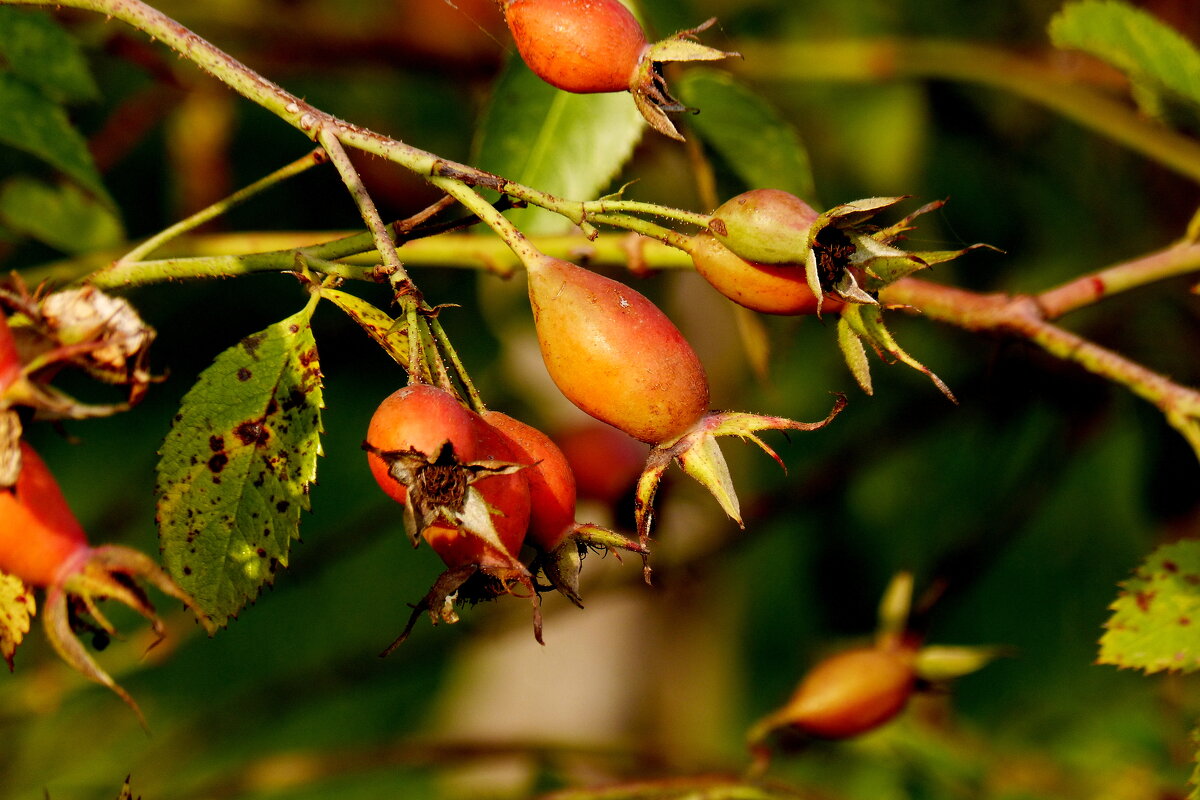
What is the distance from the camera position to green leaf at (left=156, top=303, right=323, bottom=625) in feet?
2.57

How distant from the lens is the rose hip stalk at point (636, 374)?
745mm

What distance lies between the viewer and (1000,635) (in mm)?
2340

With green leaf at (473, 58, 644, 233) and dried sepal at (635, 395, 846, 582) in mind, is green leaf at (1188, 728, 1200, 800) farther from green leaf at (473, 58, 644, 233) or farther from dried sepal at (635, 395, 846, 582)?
green leaf at (473, 58, 644, 233)

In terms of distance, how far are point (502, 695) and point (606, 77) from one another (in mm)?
2475

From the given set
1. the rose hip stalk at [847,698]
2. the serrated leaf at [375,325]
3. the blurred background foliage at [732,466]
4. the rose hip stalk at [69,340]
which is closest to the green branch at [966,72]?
the blurred background foliage at [732,466]

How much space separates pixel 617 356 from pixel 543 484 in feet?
0.35

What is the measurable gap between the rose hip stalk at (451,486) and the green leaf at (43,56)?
710mm

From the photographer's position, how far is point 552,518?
2.55ft

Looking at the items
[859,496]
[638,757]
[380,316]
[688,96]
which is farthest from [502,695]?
[380,316]

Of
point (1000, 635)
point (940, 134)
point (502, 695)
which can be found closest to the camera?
point (940, 134)

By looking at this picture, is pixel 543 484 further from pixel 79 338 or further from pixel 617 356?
pixel 79 338

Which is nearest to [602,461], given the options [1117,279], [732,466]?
[732,466]

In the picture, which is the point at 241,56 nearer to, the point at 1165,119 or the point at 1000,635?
the point at 1165,119

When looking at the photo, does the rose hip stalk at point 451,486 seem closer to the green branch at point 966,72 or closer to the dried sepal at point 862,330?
the dried sepal at point 862,330
